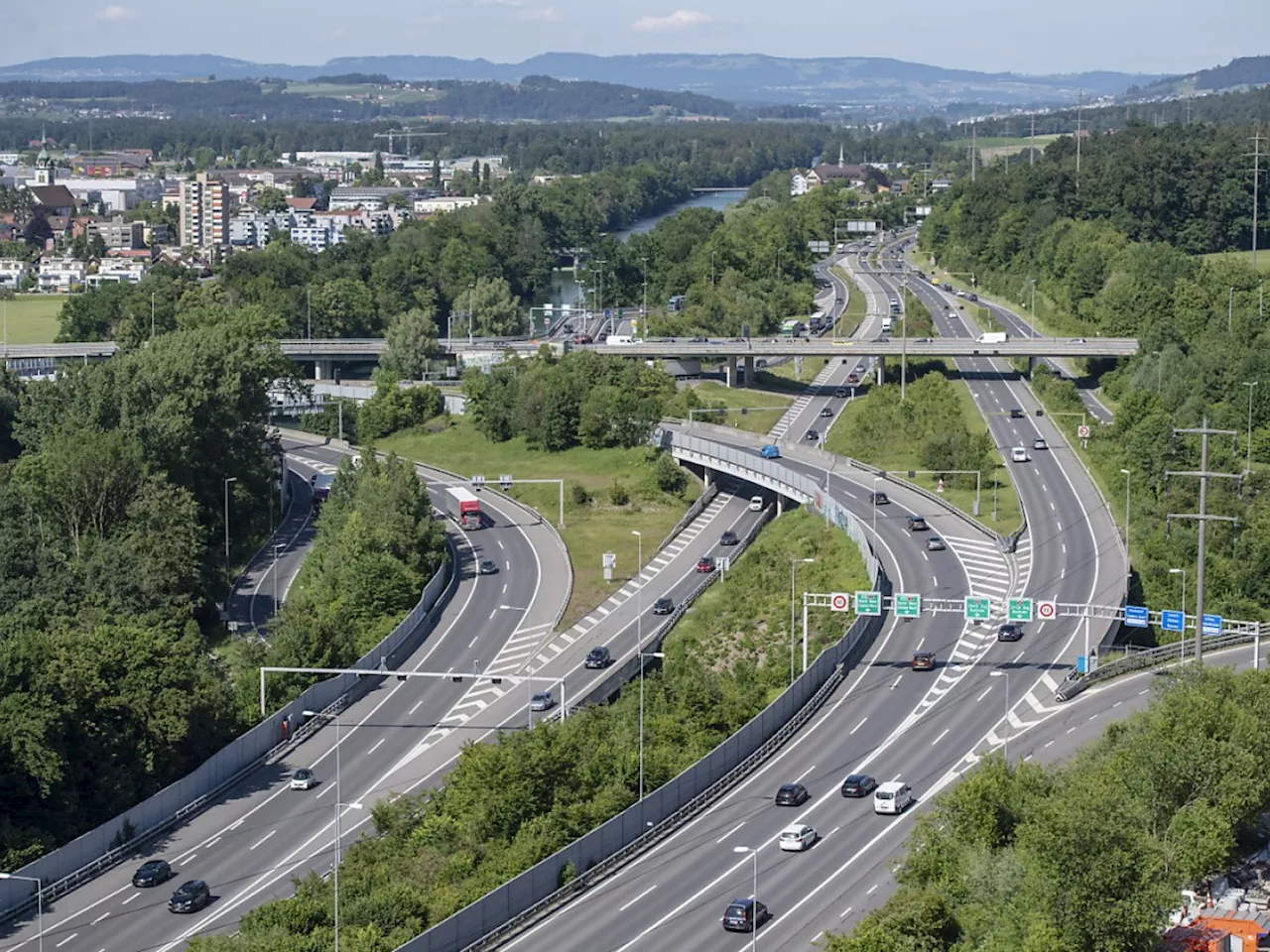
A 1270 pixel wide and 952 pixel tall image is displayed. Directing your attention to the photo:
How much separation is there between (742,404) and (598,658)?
46483 mm

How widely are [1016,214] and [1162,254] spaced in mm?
32201

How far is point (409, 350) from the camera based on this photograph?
131 meters

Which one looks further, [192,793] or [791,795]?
[192,793]

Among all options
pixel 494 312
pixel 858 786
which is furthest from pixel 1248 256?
pixel 858 786

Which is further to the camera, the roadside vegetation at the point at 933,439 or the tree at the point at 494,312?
the tree at the point at 494,312

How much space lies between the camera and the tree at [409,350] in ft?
428

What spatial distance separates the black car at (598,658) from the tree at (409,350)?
191 ft

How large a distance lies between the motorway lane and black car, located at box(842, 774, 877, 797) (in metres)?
13.8

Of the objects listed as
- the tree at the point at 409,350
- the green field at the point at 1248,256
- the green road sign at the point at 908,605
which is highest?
the green field at the point at 1248,256

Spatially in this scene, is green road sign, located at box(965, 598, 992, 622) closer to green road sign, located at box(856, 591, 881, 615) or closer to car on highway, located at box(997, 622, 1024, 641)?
green road sign, located at box(856, 591, 881, 615)

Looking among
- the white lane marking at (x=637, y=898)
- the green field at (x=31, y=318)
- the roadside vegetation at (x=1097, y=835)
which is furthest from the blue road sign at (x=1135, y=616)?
the green field at (x=31, y=318)

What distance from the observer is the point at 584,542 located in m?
91.1

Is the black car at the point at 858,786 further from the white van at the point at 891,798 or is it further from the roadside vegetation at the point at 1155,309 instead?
the roadside vegetation at the point at 1155,309

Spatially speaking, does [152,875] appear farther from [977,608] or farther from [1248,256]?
[1248,256]
